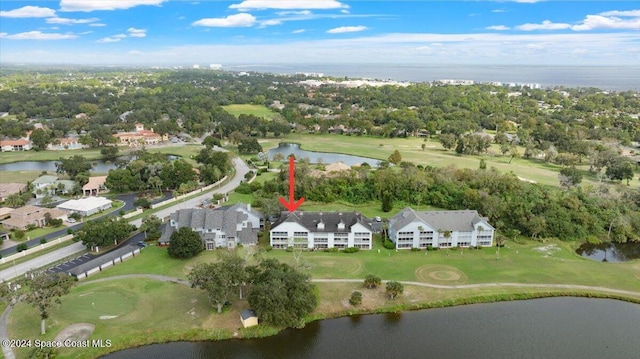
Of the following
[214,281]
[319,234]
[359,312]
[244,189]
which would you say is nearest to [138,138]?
[244,189]

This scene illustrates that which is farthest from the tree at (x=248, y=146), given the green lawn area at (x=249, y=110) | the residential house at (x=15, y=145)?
the residential house at (x=15, y=145)

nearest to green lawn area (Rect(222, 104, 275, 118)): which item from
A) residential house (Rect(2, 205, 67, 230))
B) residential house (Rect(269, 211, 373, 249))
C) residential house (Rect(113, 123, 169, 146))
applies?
residential house (Rect(113, 123, 169, 146))

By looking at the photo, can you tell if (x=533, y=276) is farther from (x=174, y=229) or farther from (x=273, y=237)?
(x=174, y=229)

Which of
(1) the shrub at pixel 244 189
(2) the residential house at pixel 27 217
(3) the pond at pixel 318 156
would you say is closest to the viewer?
(2) the residential house at pixel 27 217

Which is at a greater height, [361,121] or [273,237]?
[361,121]

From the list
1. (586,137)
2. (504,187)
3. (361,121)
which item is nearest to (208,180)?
(504,187)

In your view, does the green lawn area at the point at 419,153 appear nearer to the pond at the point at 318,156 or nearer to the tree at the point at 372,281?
the pond at the point at 318,156

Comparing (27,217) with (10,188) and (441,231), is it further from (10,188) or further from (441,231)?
(441,231)
